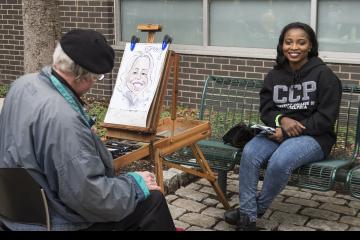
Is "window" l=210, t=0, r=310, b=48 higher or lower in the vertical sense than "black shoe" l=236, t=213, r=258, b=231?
higher

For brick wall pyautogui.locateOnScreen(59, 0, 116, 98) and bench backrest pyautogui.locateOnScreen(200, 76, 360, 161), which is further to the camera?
brick wall pyautogui.locateOnScreen(59, 0, 116, 98)

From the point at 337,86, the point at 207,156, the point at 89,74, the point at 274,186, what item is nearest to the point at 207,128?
the point at 207,156

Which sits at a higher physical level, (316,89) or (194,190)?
(316,89)

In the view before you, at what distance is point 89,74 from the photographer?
2.55m

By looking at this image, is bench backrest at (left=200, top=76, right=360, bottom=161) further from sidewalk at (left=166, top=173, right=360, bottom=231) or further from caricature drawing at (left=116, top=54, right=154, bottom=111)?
caricature drawing at (left=116, top=54, right=154, bottom=111)

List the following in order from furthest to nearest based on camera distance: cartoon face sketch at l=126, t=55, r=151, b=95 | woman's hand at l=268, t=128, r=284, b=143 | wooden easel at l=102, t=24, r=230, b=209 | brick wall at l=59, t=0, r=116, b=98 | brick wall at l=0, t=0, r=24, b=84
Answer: brick wall at l=0, t=0, r=24, b=84
brick wall at l=59, t=0, r=116, b=98
woman's hand at l=268, t=128, r=284, b=143
cartoon face sketch at l=126, t=55, r=151, b=95
wooden easel at l=102, t=24, r=230, b=209

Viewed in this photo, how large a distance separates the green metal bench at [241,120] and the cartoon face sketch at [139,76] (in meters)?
1.03

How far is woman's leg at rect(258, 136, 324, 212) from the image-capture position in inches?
149

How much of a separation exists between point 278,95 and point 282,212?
0.94m

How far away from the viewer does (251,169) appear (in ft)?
12.9

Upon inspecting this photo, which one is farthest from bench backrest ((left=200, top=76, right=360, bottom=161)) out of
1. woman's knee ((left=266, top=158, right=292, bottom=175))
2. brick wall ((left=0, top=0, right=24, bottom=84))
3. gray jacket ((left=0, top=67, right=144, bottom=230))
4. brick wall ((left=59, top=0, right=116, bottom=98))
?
brick wall ((left=0, top=0, right=24, bottom=84))

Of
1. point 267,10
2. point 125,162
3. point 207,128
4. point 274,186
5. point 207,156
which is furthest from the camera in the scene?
point 267,10

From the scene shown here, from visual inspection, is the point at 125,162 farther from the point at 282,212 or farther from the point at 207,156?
the point at 282,212

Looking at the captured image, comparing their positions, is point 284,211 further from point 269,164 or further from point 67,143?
point 67,143
